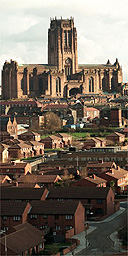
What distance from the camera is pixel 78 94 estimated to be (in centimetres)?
12694

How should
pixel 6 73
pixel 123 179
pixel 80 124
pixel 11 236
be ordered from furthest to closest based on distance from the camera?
pixel 6 73, pixel 80 124, pixel 123 179, pixel 11 236

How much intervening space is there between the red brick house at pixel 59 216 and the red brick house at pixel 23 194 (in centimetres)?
213

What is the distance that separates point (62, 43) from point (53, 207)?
92601 mm

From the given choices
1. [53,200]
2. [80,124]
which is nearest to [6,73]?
[80,124]

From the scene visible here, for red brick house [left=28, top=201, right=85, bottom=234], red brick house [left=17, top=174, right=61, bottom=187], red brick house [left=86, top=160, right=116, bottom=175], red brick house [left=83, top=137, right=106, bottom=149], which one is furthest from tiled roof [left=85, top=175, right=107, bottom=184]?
red brick house [left=83, top=137, right=106, bottom=149]

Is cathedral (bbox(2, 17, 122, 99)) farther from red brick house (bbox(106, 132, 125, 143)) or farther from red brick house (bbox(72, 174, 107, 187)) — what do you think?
red brick house (bbox(72, 174, 107, 187))

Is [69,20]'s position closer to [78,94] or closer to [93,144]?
[78,94]

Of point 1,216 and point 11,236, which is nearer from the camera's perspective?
point 11,236

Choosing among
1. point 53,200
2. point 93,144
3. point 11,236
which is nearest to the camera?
point 11,236

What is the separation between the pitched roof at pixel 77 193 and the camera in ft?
145

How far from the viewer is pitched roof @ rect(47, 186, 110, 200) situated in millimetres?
44281

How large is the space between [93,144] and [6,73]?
52.8m

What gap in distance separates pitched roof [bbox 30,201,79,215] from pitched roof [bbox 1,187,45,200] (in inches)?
72.5

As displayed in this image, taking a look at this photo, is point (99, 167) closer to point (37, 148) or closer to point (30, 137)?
point (37, 148)
